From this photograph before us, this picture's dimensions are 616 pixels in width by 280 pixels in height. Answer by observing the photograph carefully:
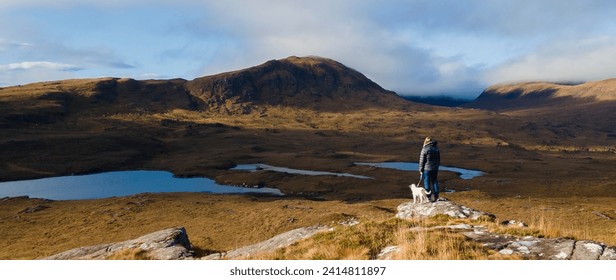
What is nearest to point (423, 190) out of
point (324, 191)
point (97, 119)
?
point (324, 191)

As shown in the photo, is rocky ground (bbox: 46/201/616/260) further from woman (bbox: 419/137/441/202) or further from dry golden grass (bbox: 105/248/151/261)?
Result: woman (bbox: 419/137/441/202)

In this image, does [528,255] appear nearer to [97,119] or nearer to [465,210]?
[465,210]

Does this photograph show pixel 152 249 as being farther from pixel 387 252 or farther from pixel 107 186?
pixel 107 186

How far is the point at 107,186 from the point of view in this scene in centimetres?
9262

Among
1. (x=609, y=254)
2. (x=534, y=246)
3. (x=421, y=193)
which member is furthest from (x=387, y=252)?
(x=421, y=193)

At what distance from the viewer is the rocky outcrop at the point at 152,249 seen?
16.9 meters

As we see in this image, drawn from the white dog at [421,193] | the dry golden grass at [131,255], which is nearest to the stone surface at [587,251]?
the white dog at [421,193]

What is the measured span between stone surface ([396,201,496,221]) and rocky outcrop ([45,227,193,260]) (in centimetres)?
1029

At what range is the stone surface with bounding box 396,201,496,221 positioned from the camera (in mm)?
17688

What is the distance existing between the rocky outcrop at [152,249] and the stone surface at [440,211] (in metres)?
10.3

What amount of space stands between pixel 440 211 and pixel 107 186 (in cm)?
9063

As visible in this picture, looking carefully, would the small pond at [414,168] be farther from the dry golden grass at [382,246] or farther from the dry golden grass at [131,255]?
the dry golden grass at [131,255]

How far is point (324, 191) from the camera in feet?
277
